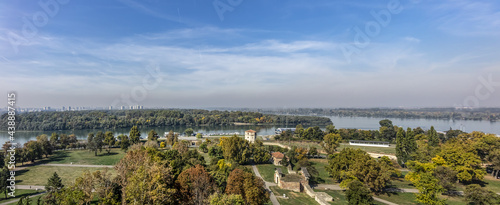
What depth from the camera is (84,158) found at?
90.7 feet

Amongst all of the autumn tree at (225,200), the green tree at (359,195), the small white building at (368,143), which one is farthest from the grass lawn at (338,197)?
the small white building at (368,143)

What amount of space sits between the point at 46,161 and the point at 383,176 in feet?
112

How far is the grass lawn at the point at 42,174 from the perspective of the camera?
61.5 ft

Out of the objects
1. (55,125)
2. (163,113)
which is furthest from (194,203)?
(163,113)

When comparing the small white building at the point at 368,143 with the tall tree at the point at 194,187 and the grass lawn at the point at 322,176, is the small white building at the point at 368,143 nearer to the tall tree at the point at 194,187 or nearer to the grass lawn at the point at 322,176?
the grass lawn at the point at 322,176

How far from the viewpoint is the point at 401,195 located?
18625 mm

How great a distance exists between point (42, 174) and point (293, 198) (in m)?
22.3

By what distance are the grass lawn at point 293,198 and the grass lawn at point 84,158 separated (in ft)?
61.2

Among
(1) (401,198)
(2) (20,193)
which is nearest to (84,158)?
(2) (20,193)

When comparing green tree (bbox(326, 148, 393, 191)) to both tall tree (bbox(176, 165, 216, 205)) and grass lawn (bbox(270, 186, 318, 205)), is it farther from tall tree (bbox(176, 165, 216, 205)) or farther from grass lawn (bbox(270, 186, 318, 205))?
tall tree (bbox(176, 165, 216, 205))

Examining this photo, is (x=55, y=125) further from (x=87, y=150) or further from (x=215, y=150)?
(x=215, y=150)

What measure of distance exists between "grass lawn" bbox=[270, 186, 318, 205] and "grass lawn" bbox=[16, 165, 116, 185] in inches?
545

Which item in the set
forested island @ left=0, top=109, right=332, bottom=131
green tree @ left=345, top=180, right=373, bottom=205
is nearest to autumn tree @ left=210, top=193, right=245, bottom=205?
green tree @ left=345, top=180, right=373, bottom=205

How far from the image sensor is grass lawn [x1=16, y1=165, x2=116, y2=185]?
18750 millimetres
